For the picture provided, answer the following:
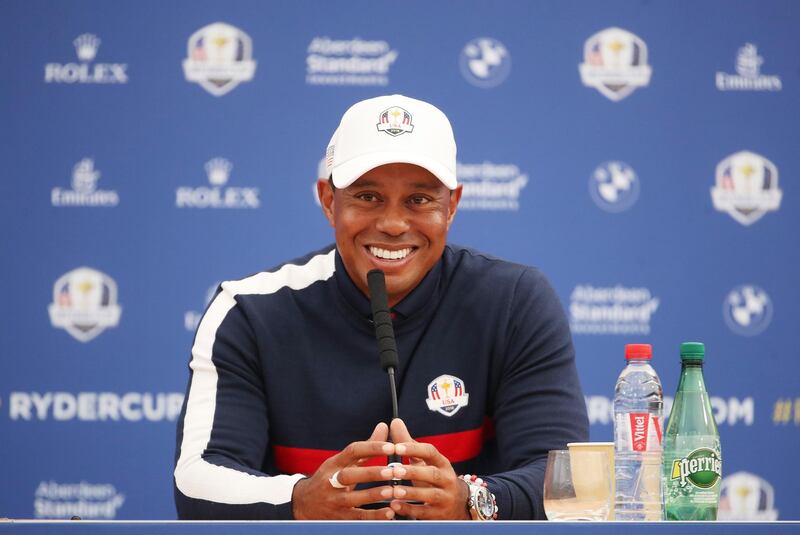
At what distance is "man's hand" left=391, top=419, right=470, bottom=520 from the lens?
1565mm

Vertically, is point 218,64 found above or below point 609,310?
above

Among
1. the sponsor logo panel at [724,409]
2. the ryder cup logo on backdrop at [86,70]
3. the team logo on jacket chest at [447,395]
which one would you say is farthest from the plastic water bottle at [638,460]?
the ryder cup logo on backdrop at [86,70]

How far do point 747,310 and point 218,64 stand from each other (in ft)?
6.06

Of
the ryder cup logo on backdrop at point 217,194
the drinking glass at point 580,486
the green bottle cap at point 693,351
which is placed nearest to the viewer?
the drinking glass at point 580,486

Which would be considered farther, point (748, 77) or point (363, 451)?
point (748, 77)

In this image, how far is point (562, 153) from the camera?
350 cm

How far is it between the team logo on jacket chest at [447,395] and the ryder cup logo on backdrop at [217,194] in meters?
1.59

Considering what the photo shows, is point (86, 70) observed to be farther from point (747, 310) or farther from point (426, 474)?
point (426, 474)

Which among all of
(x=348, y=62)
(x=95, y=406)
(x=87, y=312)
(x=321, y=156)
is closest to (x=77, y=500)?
(x=95, y=406)

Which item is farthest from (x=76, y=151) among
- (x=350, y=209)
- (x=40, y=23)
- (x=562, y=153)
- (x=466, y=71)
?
(x=350, y=209)

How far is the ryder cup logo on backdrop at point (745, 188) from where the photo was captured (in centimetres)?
352

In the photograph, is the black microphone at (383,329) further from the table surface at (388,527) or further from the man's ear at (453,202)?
the table surface at (388,527)

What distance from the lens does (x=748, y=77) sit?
3547 millimetres

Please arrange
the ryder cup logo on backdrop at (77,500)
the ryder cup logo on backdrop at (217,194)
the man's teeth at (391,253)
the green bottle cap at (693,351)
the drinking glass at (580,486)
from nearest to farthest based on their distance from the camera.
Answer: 1. the drinking glass at (580,486)
2. the green bottle cap at (693,351)
3. the man's teeth at (391,253)
4. the ryder cup logo on backdrop at (77,500)
5. the ryder cup logo on backdrop at (217,194)
